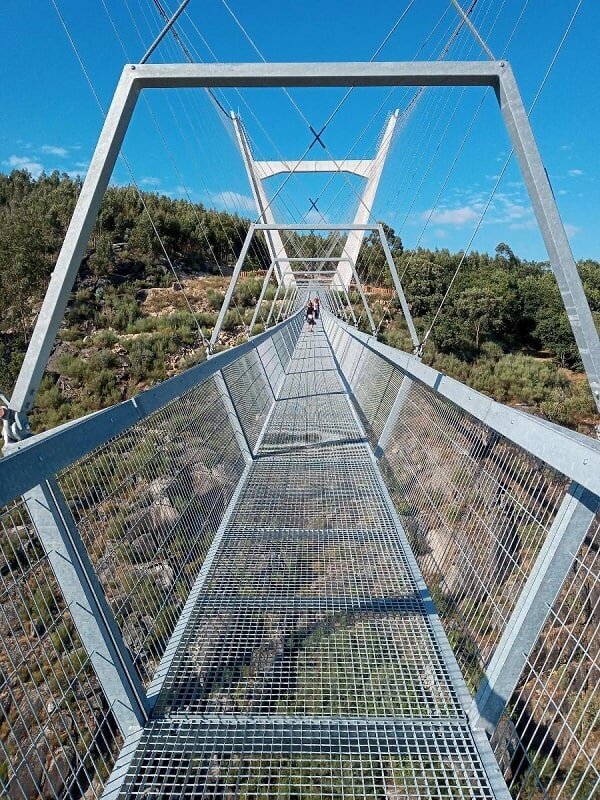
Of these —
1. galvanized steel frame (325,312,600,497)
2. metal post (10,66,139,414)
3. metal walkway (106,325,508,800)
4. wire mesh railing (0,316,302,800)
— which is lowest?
metal walkway (106,325,508,800)

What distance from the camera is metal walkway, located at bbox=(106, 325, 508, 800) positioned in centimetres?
158

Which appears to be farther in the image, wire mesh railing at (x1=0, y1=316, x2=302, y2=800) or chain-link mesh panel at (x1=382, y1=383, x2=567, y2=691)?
chain-link mesh panel at (x1=382, y1=383, x2=567, y2=691)

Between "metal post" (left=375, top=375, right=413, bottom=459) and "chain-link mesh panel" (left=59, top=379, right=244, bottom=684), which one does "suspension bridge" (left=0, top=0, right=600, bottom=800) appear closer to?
"chain-link mesh panel" (left=59, top=379, right=244, bottom=684)

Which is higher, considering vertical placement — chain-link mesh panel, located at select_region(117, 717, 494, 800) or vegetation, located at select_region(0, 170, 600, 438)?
chain-link mesh panel, located at select_region(117, 717, 494, 800)

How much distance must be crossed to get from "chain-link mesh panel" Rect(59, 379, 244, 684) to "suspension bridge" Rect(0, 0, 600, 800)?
0.01m

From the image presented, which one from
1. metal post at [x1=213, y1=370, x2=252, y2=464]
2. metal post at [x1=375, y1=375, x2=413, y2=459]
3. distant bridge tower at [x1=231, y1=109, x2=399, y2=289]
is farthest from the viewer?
distant bridge tower at [x1=231, y1=109, x2=399, y2=289]

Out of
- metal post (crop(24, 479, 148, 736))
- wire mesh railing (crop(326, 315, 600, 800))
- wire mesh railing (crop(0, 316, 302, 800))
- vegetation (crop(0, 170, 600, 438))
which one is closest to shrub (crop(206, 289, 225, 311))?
vegetation (crop(0, 170, 600, 438))

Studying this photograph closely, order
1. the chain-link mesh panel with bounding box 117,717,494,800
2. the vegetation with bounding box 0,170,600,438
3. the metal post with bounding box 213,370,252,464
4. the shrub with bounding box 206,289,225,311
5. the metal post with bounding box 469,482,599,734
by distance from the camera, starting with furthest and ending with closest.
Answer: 1. the shrub with bounding box 206,289,225,311
2. the vegetation with bounding box 0,170,600,438
3. the metal post with bounding box 213,370,252,464
4. the chain-link mesh panel with bounding box 117,717,494,800
5. the metal post with bounding box 469,482,599,734

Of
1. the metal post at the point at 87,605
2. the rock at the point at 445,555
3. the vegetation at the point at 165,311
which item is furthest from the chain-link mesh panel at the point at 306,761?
the vegetation at the point at 165,311

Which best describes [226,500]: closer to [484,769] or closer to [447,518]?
[447,518]

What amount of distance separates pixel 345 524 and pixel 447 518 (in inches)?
31.4

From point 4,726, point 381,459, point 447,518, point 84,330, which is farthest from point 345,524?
point 84,330

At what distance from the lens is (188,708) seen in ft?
5.91

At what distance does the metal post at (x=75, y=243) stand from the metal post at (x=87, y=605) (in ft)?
1.28
